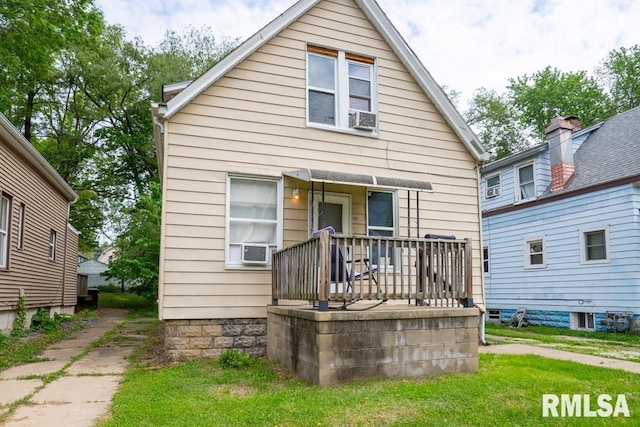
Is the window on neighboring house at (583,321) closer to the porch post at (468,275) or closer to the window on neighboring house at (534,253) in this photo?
the window on neighboring house at (534,253)

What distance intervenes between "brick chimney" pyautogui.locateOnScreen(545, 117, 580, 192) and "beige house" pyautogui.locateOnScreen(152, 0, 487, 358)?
6.27 m

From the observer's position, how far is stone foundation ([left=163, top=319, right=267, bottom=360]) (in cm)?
739

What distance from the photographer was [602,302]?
1276cm

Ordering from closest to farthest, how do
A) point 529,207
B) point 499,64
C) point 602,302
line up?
point 602,302 → point 529,207 → point 499,64

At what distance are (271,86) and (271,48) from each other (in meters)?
0.67

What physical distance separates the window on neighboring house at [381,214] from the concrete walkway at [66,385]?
4769 mm

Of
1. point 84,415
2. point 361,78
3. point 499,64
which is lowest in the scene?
point 84,415

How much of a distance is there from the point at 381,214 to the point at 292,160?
6.61 feet

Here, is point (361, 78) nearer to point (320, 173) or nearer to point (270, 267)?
point (320, 173)

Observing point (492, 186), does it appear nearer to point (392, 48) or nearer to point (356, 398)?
point (392, 48)

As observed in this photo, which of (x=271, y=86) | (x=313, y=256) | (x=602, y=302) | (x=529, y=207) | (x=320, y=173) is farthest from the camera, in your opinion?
(x=529, y=207)

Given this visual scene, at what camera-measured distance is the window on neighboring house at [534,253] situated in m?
15.0

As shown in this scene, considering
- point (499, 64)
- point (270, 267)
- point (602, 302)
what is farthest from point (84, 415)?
point (499, 64)

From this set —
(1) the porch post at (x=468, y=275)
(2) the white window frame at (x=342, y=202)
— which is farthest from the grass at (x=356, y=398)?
(2) the white window frame at (x=342, y=202)
